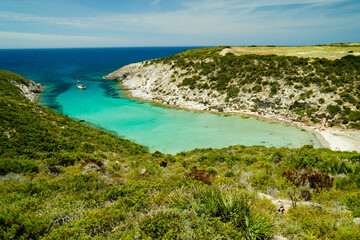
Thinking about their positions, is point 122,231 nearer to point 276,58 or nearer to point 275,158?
point 275,158

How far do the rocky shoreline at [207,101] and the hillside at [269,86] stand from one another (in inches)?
5.8

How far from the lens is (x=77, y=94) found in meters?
48.4

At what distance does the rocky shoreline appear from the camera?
2319 cm

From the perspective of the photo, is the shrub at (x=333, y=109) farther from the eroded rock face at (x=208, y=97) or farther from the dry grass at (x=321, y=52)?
the dry grass at (x=321, y=52)

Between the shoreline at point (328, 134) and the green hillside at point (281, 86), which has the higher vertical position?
the green hillside at point (281, 86)

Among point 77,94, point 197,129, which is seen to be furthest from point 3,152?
point 77,94

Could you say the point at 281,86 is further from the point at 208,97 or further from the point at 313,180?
the point at 313,180

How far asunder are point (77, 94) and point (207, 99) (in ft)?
117

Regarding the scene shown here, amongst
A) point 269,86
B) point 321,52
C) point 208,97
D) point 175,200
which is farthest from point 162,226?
point 321,52

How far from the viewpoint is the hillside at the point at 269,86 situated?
2852 cm

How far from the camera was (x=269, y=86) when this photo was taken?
3531 cm

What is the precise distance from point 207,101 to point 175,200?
32.9m

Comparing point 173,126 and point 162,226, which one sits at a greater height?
point 162,226

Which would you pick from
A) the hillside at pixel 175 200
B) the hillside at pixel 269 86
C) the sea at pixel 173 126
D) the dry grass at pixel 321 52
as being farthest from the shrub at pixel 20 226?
the dry grass at pixel 321 52
